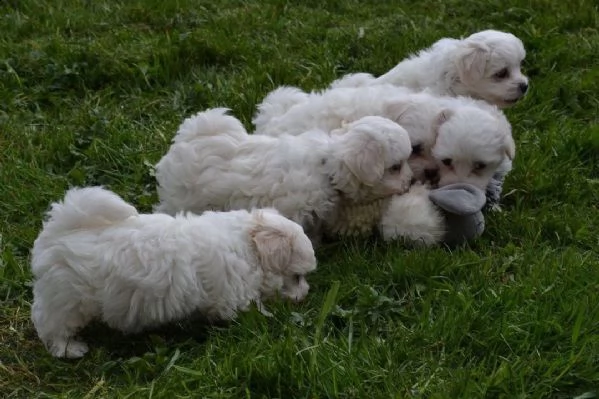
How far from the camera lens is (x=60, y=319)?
11.6 feet

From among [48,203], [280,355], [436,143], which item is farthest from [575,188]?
[48,203]

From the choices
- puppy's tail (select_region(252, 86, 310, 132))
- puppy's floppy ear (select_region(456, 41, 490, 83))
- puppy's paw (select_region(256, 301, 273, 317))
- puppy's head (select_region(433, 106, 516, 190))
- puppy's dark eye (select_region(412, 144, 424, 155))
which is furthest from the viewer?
puppy's floppy ear (select_region(456, 41, 490, 83))

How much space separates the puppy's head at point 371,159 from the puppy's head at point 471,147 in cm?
25

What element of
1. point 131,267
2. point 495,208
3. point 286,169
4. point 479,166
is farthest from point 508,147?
point 131,267

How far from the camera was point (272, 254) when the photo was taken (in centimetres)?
373

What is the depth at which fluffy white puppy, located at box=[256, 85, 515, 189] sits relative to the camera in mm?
4551

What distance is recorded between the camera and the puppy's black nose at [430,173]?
4707 millimetres

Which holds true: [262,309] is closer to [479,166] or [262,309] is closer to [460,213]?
[460,213]

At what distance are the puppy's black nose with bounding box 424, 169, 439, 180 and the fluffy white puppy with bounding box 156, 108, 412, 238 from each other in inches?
10.8

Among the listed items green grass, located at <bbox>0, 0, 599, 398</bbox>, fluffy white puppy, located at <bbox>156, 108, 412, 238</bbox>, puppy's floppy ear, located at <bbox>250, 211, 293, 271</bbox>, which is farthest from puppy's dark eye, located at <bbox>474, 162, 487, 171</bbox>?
puppy's floppy ear, located at <bbox>250, 211, 293, 271</bbox>

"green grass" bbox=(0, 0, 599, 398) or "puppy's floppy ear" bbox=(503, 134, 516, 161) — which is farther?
"puppy's floppy ear" bbox=(503, 134, 516, 161)

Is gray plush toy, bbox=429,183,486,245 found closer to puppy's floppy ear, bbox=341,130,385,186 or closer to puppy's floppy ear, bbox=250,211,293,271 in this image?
puppy's floppy ear, bbox=341,130,385,186

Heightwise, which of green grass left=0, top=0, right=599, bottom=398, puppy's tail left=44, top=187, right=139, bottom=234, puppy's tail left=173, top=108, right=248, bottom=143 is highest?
puppy's tail left=44, top=187, right=139, bottom=234

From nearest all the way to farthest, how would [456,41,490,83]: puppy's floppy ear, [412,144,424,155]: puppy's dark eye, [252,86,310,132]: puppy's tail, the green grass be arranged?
the green grass < [412,144,424,155]: puppy's dark eye < [252,86,310,132]: puppy's tail < [456,41,490,83]: puppy's floppy ear
